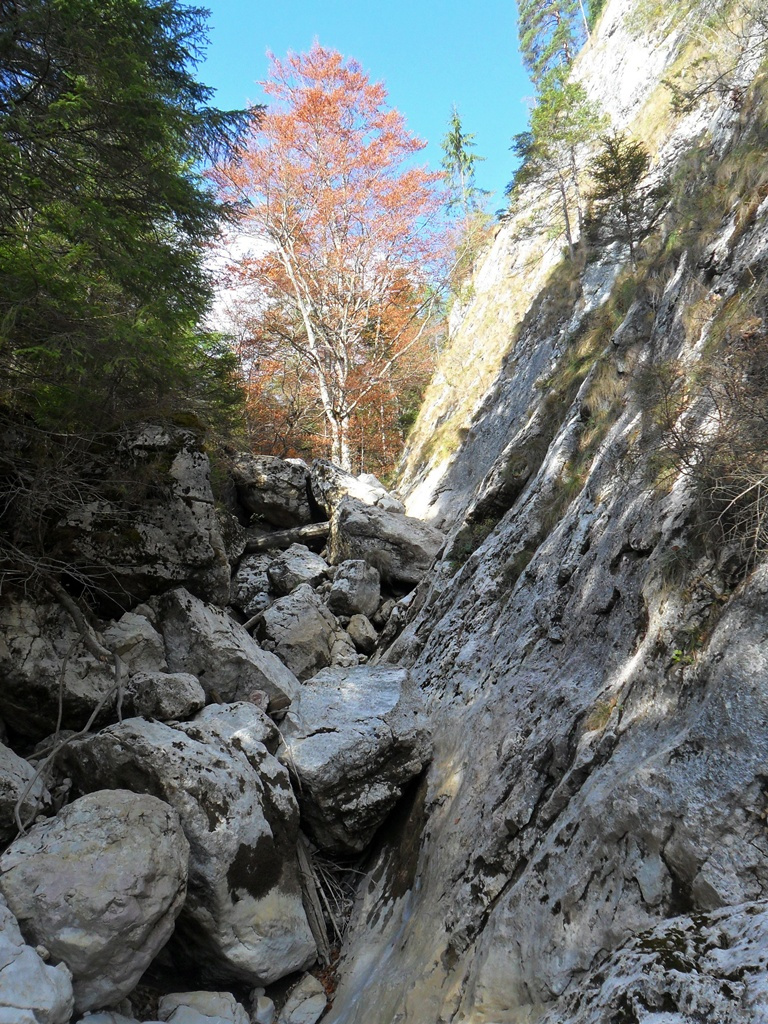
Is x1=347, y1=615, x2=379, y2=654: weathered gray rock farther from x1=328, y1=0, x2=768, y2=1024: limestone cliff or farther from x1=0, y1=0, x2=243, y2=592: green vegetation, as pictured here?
x1=0, y1=0, x2=243, y2=592: green vegetation

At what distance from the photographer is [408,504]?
53.1 feet

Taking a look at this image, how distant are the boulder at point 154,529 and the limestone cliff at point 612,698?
294cm

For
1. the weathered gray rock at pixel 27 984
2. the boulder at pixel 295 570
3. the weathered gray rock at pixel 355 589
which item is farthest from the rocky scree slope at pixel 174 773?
the boulder at pixel 295 570

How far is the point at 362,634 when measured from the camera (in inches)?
403

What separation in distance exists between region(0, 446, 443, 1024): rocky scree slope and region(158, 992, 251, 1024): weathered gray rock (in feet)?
→ 0.05

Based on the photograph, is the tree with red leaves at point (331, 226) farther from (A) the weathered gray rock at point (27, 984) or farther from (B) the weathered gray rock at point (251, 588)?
(A) the weathered gray rock at point (27, 984)

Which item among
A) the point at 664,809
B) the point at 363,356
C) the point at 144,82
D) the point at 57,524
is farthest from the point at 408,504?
the point at 664,809

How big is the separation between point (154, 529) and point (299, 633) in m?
2.65

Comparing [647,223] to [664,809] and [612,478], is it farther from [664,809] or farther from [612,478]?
[664,809]

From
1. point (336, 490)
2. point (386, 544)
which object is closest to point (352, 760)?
point (386, 544)

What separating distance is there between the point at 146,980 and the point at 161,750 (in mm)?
1668

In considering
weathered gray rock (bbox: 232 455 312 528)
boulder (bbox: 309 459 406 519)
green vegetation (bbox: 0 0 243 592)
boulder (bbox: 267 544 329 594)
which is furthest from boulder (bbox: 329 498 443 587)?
green vegetation (bbox: 0 0 243 592)

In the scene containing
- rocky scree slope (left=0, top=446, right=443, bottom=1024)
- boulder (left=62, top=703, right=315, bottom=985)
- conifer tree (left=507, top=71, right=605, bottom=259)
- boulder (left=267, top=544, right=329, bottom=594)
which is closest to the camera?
rocky scree slope (left=0, top=446, right=443, bottom=1024)

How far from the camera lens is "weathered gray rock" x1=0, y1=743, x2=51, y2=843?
4.71 metres
